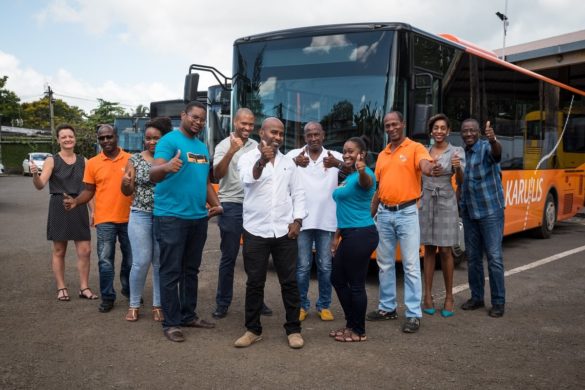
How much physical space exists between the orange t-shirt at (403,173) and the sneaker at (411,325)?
1015 millimetres

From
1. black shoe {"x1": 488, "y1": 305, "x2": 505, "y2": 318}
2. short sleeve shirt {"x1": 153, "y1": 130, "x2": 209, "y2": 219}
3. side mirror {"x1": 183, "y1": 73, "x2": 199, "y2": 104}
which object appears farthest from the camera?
side mirror {"x1": 183, "y1": 73, "x2": 199, "y2": 104}

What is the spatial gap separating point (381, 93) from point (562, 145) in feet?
20.5

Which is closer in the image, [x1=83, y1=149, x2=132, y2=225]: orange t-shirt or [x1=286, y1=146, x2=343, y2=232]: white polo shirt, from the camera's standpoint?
[x1=286, y1=146, x2=343, y2=232]: white polo shirt

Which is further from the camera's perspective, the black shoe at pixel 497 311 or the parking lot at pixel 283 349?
the black shoe at pixel 497 311

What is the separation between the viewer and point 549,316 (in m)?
5.29

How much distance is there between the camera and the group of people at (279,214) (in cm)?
435

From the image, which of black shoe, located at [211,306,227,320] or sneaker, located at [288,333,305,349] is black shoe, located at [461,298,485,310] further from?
black shoe, located at [211,306,227,320]

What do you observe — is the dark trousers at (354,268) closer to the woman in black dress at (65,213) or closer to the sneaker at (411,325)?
the sneaker at (411,325)

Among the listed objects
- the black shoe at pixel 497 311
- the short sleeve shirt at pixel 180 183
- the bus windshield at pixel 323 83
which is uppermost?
the bus windshield at pixel 323 83

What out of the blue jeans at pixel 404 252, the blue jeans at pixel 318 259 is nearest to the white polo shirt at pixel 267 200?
the blue jeans at pixel 318 259

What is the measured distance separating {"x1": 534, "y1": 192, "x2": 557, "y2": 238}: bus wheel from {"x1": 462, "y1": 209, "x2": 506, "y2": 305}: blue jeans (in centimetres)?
549

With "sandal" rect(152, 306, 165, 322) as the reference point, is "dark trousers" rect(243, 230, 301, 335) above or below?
above

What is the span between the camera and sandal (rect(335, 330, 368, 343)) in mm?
4473

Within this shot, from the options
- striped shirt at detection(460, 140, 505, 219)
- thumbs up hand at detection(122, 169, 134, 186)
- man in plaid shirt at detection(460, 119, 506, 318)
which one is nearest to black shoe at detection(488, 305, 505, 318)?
man in plaid shirt at detection(460, 119, 506, 318)
